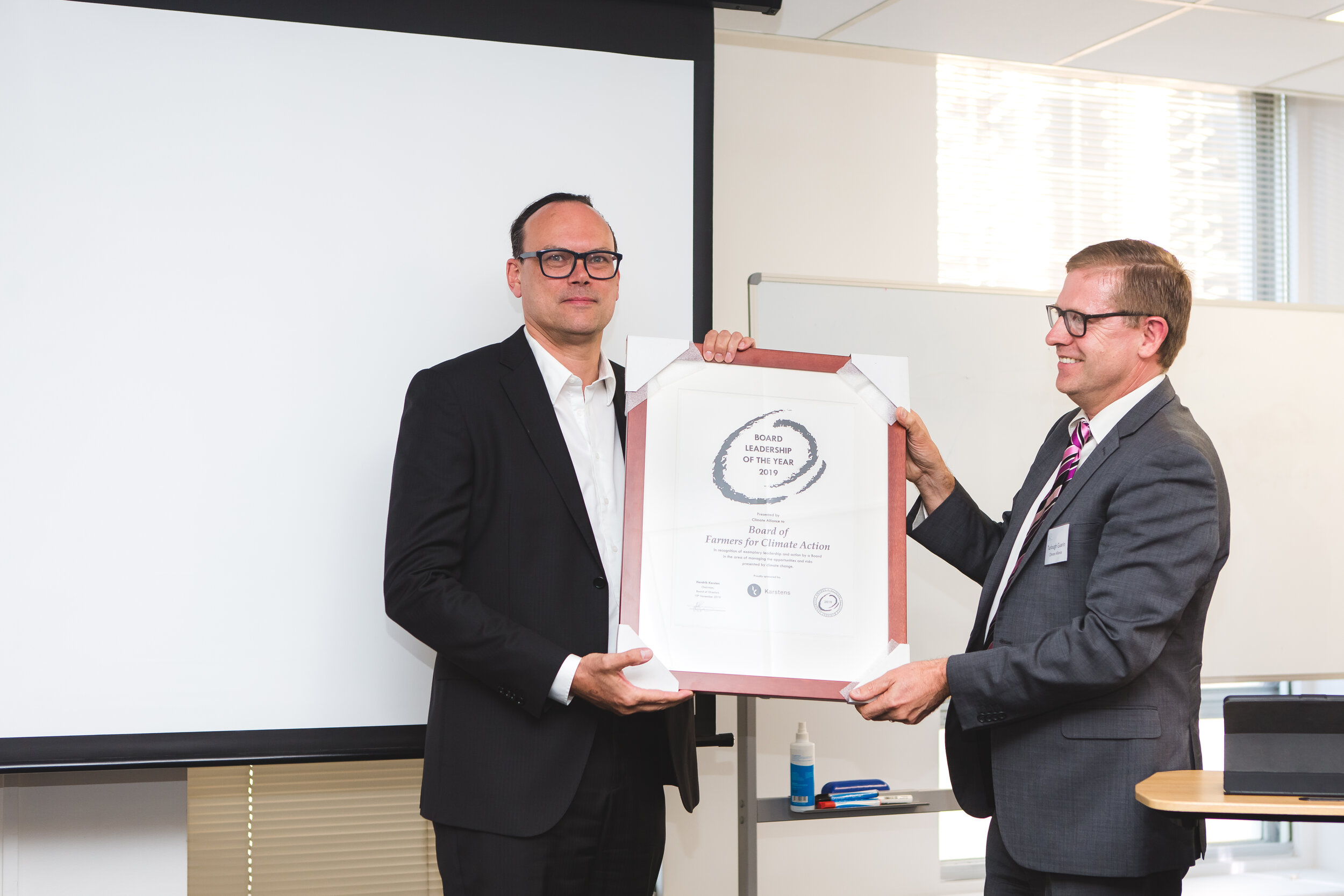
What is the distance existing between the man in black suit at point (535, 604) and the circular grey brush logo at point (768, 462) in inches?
6.3

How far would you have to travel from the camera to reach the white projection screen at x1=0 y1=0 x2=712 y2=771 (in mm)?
2232

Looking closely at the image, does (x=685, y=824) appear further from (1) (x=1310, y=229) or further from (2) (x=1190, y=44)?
(1) (x=1310, y=229)

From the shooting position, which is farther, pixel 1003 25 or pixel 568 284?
pixel 1003 25

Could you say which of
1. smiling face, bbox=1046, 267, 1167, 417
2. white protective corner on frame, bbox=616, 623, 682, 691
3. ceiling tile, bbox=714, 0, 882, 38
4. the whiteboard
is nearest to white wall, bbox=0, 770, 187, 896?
white protective corner on frame, bbox=616, 623, 682, 691

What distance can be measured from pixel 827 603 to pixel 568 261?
85 cm

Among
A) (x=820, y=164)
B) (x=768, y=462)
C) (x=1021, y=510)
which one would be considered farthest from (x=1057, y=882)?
(x=820, y=164)

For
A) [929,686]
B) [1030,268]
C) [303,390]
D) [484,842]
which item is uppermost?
[1030,268]

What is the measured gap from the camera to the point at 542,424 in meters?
1.94

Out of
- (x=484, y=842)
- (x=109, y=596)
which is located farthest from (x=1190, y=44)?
(x=109, y=596)

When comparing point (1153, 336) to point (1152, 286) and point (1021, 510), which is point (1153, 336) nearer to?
point (1152, 286)

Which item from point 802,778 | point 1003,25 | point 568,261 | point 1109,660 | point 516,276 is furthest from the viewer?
point 1003,25

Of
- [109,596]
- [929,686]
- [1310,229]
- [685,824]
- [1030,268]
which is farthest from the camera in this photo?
[1310,229]

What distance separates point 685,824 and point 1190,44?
3078mm

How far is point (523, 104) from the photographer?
250 cm
